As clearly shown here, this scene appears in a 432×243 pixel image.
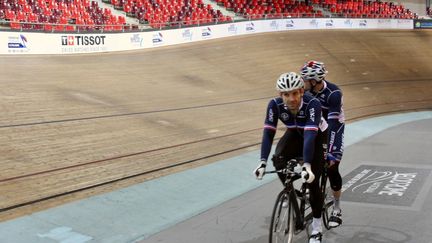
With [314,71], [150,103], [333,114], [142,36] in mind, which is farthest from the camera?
[142,36]

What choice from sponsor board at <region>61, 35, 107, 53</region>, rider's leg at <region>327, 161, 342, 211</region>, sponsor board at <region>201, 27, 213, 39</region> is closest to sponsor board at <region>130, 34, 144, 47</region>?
sponsor board at <region>61, 35, 107, 53</region>

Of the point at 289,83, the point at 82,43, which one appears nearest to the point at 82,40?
the point at 82,43

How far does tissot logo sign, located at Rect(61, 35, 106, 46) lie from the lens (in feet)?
49.1

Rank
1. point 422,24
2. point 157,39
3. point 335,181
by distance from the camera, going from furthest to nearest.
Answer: point 422,24, point 157,39, point 335,181

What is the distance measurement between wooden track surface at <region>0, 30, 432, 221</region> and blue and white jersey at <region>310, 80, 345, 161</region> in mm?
2666

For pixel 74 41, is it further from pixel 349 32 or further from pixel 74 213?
pixel 349 32

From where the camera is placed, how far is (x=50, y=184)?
5.08 metres

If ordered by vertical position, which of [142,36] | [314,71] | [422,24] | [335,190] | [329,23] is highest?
[314,71]

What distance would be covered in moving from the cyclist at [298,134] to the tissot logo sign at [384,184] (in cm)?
182

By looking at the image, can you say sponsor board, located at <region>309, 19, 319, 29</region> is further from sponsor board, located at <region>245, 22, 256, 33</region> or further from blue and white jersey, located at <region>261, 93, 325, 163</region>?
blue and white jersey, located at <region>261, 93, 325, 163</region>

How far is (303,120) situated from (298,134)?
147 millimetres

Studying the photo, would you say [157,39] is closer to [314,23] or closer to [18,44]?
[18,44]

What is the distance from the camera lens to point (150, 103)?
33.6 ft

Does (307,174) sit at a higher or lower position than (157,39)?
higher
